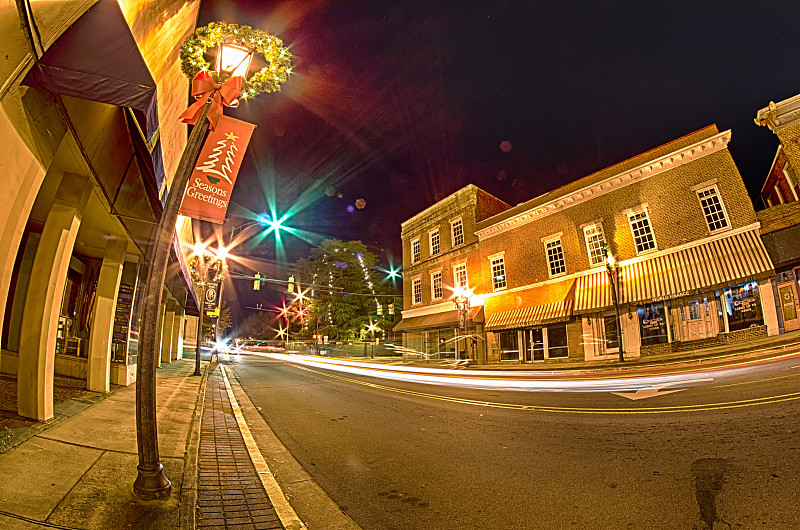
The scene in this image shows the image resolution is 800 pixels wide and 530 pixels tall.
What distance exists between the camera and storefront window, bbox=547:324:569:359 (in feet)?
66.0

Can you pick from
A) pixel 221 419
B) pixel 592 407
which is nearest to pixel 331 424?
pixel 221 419

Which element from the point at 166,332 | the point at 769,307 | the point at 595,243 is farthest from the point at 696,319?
the point at 166,332

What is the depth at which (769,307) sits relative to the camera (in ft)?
45.5

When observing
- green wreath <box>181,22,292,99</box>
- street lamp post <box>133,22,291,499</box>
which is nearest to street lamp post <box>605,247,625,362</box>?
street lamp post <box>133,22,291,499</box>

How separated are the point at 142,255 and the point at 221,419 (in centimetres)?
515

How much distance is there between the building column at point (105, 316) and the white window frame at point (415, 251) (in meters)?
24.1

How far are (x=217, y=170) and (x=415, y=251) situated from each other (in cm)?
2752

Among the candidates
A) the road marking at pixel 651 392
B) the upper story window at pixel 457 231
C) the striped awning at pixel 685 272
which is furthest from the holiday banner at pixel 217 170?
the upper story window at pixel 457 231

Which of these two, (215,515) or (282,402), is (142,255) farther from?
(215,515)

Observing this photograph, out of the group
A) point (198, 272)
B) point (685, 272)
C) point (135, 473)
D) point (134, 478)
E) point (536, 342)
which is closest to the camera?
point (134, 478)

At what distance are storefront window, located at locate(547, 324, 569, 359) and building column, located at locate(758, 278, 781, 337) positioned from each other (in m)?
8.01

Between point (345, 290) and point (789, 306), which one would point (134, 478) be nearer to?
point (789, 306)

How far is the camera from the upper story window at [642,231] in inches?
693

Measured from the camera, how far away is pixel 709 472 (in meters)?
3.76
